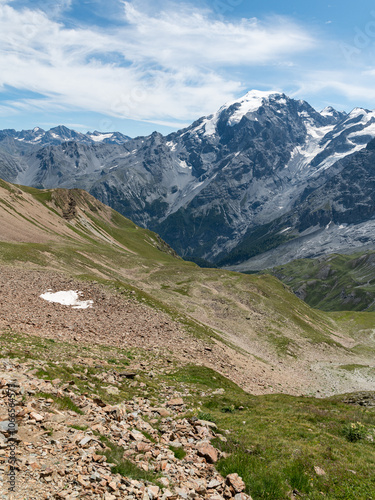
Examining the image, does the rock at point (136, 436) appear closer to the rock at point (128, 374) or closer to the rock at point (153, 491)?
the rock at point (153, 491)

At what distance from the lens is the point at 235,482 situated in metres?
12.3

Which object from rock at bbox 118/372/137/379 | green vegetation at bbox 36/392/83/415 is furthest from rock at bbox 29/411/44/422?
rock at bbox 118/372/137/379

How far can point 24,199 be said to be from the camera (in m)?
172

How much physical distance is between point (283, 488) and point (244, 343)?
54912 millimetres

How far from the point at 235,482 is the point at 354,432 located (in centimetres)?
1059

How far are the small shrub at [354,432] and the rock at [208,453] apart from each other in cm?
958

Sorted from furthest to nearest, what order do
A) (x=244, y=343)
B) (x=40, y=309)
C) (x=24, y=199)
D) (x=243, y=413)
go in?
(x=24, y=199) → (x=244, y=343) → (x=40, y=309) → (x=243, y=413)

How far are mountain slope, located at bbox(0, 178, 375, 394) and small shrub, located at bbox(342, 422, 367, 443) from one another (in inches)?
785

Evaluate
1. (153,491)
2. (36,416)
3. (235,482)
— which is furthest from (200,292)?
(153,491)

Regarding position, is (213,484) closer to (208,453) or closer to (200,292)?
(208,453)

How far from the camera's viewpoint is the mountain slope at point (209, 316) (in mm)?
40438

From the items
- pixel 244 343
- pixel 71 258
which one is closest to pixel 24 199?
pixel 71 258

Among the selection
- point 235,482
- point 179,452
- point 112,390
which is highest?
point 235,482

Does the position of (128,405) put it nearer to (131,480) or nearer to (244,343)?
(131,480)
